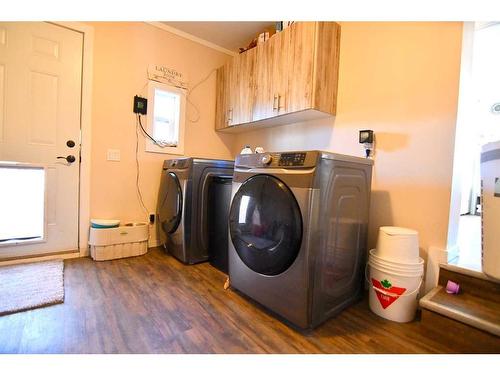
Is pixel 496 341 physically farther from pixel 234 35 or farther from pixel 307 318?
pixel 234 35

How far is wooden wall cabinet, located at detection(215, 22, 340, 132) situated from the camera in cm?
189

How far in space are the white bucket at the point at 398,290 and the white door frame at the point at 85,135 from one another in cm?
247

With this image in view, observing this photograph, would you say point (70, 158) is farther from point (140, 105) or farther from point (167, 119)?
point (167, 119)

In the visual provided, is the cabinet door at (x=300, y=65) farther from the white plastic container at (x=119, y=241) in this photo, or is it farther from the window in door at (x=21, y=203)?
the window in door at (x=21, y=203)

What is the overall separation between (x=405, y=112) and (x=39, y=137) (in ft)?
9.56

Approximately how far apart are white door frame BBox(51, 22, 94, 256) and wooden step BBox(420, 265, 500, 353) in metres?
2.67

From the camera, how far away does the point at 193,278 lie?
5.97 feet

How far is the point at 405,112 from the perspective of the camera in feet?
5.40

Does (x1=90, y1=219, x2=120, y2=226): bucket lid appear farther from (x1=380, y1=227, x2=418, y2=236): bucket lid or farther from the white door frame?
(x1=380, y1=227, x2=418, y2=236): bucket lid

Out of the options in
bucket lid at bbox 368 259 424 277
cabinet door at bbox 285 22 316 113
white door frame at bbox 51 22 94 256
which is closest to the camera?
bucket lid at bbox 368 259 424 277

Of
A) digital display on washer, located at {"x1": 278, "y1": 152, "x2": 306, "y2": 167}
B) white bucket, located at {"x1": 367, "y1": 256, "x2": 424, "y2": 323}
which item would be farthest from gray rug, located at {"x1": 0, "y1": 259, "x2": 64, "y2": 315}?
white bucket, located at {"x1": 367, "y1": 256, "x2": 424, "y2": 323}

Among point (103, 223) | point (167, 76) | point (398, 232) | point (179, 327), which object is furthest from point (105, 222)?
point (398, 232)
